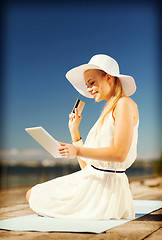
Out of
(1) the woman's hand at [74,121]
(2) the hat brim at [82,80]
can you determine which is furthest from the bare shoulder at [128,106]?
(1) the woman's hand at [74,121]

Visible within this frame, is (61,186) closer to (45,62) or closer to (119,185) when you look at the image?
(119,185)

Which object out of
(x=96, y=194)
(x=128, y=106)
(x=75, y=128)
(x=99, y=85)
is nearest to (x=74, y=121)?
(x=75, y=128)

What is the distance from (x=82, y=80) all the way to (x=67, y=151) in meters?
0.88

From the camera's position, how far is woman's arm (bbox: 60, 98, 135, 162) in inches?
98.3

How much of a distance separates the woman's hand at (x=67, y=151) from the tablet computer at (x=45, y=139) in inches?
2.0

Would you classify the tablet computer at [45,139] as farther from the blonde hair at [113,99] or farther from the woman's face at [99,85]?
the woman's face at [99,85]

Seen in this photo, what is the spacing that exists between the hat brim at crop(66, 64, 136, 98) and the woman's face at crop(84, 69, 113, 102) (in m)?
0.07

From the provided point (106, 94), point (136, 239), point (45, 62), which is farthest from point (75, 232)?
point (45, 62)

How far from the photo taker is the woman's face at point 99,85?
9.32 feet

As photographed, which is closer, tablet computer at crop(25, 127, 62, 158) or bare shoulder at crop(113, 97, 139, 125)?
tablet computer at crop(25, 127, 62, 158)

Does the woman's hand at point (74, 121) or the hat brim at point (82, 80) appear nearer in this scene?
the hat brim at point (82, 80)

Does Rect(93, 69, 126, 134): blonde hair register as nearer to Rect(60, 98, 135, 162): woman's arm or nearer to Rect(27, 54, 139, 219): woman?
Rect(27, 54, 139, 219): woman

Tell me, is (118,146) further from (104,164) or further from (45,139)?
(45,139)

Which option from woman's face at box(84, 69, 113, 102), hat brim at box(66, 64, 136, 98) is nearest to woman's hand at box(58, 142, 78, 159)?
woman's face at box(84, 69, 113, 102)
